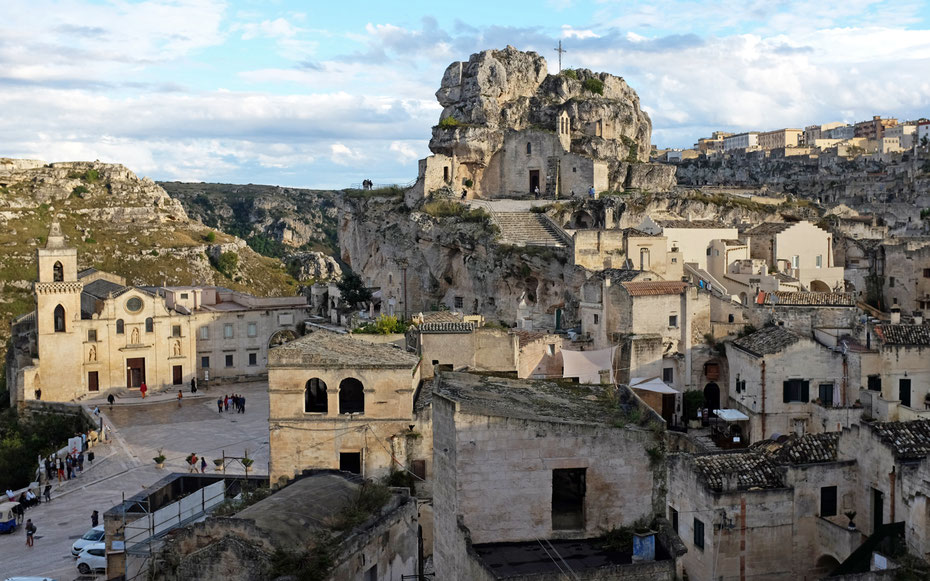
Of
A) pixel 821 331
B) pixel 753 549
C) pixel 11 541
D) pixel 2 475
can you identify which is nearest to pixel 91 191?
pixel 2 475

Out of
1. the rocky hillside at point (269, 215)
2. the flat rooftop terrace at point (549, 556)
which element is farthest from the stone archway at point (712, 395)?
the rocky hillside at point (269, 215)

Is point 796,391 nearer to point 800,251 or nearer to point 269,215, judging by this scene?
point 800,251

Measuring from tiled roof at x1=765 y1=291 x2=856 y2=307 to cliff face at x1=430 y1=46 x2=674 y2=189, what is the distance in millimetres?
22883

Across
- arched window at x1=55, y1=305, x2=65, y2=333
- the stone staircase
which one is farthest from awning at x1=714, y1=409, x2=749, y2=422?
arched window at x1=55, y1=305, x2=65, y2=333

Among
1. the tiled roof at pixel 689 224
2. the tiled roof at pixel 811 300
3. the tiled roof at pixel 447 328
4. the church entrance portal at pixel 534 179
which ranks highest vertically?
the church entrance portal at pixel 534 179

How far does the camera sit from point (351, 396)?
96.5ft

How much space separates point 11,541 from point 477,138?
40.6 meters

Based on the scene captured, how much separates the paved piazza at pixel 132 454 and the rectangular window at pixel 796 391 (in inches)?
814

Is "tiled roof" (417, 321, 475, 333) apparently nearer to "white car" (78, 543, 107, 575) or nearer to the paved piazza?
the paved piazza

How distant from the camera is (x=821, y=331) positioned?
1464 inches

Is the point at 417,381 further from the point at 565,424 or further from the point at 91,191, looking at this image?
the point at 91,191

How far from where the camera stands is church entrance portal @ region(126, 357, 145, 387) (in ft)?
175

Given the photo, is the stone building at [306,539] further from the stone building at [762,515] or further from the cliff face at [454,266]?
Answer: the cliff face at [454,266]

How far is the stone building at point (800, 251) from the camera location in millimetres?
54750
